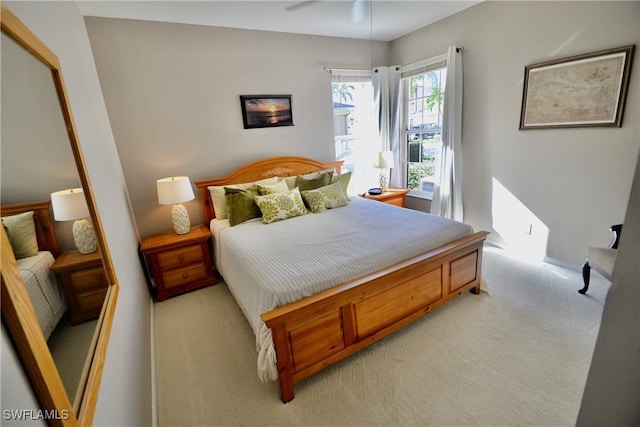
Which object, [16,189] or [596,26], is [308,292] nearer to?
[16,189]

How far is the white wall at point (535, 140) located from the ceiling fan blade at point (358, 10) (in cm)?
101

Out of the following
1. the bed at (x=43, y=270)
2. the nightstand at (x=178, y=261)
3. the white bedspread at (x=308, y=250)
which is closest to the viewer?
the bed at (x=43, y=270)

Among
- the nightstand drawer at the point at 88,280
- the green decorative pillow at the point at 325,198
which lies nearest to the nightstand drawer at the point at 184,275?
the green decorative pillow at the point at 325,198

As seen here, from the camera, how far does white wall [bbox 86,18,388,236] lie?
2770 mm

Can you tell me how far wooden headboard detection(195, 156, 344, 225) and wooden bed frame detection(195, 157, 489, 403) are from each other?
205 centimetres

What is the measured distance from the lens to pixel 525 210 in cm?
304

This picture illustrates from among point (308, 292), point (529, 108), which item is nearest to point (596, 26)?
point (529, 108)

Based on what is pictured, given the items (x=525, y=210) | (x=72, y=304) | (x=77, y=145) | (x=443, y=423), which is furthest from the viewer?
(x=525, y=210)

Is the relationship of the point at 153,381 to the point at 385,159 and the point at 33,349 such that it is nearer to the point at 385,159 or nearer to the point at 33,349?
the point at 33,349

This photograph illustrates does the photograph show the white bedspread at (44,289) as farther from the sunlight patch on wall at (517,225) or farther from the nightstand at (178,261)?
the sunlight patch on wall at (517,225)

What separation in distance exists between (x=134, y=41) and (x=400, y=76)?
3141 millimetres

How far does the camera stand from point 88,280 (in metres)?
1.08

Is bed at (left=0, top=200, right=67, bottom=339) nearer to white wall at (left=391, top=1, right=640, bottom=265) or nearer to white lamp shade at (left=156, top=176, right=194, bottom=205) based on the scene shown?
white lamp shade at (left=156, top=176, right=194, bottom=205)

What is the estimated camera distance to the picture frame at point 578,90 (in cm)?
226
